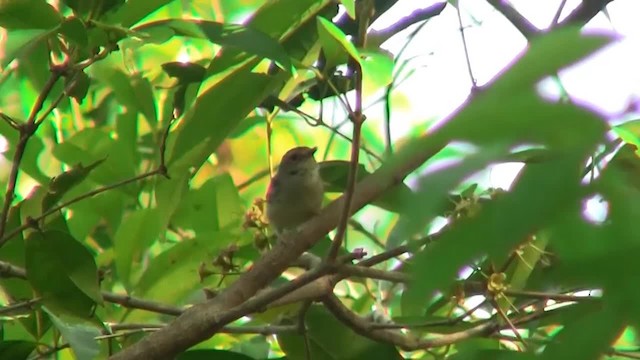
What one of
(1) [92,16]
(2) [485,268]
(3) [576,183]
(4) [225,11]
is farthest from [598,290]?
(4) [225,11]

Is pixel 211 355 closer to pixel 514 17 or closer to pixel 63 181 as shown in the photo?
pixel 63 181

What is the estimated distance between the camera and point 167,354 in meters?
0.69

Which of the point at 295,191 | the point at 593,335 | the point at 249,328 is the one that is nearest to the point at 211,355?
the point at 249,328

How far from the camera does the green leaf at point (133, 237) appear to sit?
914 mm

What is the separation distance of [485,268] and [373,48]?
218mm

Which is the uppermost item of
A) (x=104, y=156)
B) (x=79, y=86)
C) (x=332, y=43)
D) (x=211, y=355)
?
(x=332, y=43)

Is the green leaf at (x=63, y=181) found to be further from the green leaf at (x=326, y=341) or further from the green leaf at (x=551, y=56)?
the green leaf at (x=551, y=56)

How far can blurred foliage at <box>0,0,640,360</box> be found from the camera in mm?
234

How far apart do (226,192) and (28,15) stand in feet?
1.13

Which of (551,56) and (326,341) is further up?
(551,56)

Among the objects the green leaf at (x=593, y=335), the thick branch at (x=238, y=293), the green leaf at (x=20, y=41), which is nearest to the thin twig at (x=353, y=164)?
the thick branch at (x=238, y=293)

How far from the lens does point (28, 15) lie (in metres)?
0.71

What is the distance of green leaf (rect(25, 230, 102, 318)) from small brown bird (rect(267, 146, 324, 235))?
0.37 m

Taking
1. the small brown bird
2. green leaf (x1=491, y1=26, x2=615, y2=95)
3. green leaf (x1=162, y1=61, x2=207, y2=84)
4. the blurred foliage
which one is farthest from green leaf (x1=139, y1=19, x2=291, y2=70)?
green leaf (x1=491, y1=26, x2=615, y2=95)
